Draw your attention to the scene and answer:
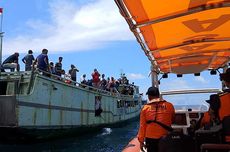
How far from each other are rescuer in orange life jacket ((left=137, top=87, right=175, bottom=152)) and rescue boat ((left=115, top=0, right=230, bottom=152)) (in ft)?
0.93

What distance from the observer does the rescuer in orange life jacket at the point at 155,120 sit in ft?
17.0

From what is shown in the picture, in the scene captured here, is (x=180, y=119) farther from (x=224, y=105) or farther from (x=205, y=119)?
(x=224, y=105)

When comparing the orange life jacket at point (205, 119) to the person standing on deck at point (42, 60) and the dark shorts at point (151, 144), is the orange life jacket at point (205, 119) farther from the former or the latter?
the person standing on deck at point (42, 60)

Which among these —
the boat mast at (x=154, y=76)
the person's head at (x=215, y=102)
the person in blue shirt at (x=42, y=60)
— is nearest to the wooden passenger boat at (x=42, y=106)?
the person in blue shirt at (x=42, y=60)

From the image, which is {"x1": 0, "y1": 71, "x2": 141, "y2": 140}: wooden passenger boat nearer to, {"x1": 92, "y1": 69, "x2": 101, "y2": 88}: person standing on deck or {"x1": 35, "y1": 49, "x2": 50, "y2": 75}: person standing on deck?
{"x1": 35, "y1": 49, "x2": 50, "y2": 75}: person standing on deck

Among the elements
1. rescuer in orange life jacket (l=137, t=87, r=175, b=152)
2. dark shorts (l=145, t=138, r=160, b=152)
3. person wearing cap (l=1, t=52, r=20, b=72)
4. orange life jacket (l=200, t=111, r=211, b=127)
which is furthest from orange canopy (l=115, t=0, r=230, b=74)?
person wearing cap (l=1, t=52, r=20, b=72)

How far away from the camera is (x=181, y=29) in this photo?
19.5 feet

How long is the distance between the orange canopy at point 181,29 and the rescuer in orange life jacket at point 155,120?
113 cm

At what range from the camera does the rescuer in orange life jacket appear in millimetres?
5188

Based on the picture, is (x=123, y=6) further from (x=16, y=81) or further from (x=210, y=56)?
(x=16, y=81)

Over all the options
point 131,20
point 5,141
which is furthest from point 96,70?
point 131,20

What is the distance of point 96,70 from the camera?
25.0 metres

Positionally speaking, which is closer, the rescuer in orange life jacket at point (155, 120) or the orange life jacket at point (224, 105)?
the orange life jacket at point (224, 105)

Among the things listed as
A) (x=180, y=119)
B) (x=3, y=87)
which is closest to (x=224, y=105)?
(x=180, y=119)
